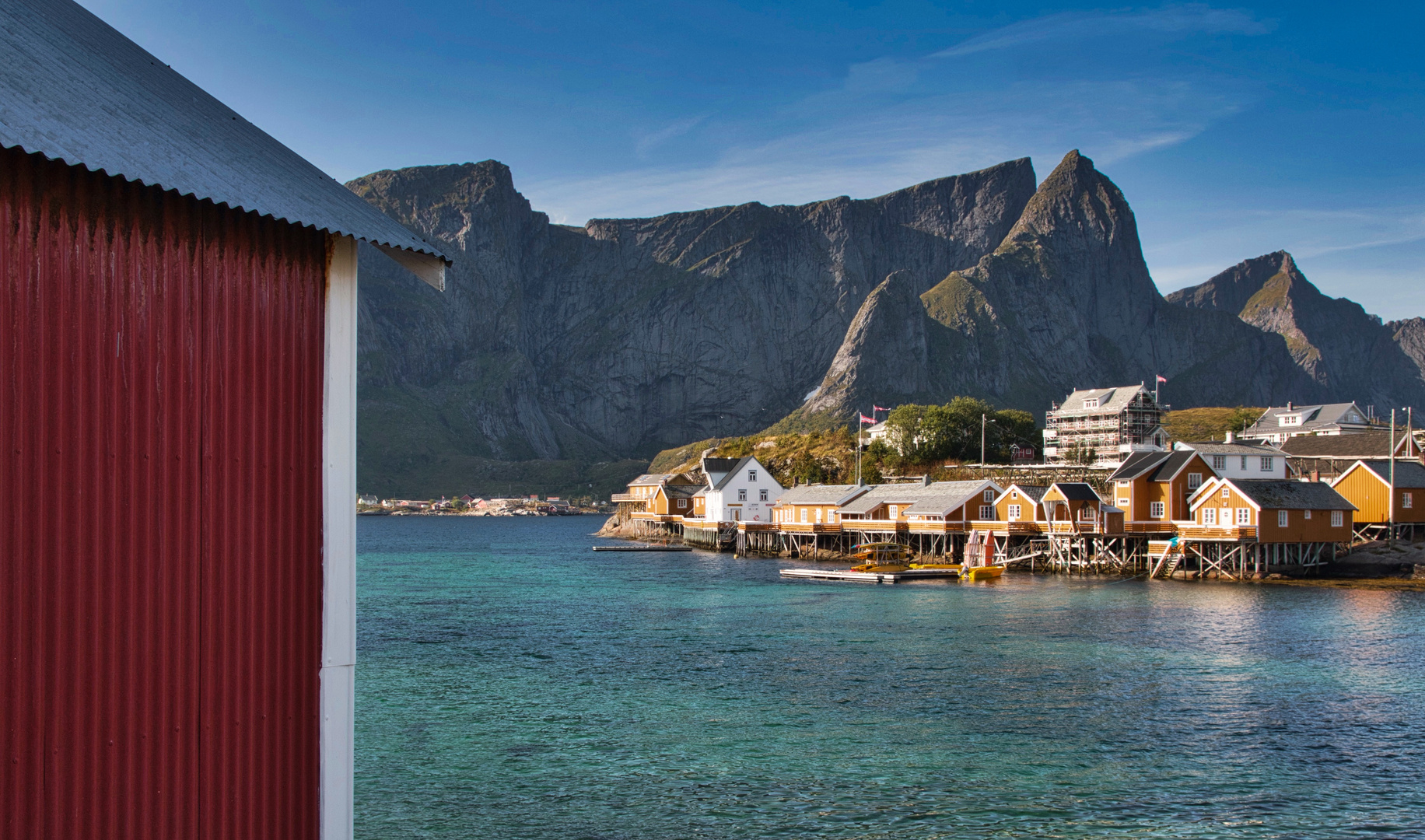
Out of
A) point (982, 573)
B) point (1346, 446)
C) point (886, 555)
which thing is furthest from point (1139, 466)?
point (1346, 446)

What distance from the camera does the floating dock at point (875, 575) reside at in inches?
2583

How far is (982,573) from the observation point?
66.4 meters

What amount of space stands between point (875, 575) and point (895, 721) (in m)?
41.4

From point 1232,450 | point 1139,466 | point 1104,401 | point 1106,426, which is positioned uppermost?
point 1104,401

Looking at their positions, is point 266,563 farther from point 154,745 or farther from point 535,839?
point 535,839

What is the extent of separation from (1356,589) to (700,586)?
37751 mm

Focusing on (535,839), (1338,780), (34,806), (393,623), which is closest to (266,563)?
(34,806)

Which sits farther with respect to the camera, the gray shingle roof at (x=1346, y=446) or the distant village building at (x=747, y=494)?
the distant village building at (x=747, y=494)

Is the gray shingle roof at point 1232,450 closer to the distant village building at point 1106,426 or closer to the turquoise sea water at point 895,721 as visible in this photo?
the turquoise sea water at point 895,721

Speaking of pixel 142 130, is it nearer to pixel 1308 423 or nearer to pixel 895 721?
pixel 895 721

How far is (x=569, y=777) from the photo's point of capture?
20.3m

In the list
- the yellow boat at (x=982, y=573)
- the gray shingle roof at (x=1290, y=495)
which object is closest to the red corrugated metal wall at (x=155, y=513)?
the yellow boat at (x=982, y=573)

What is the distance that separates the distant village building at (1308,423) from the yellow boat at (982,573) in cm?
8387

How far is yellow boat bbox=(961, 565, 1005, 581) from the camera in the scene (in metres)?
66.1
